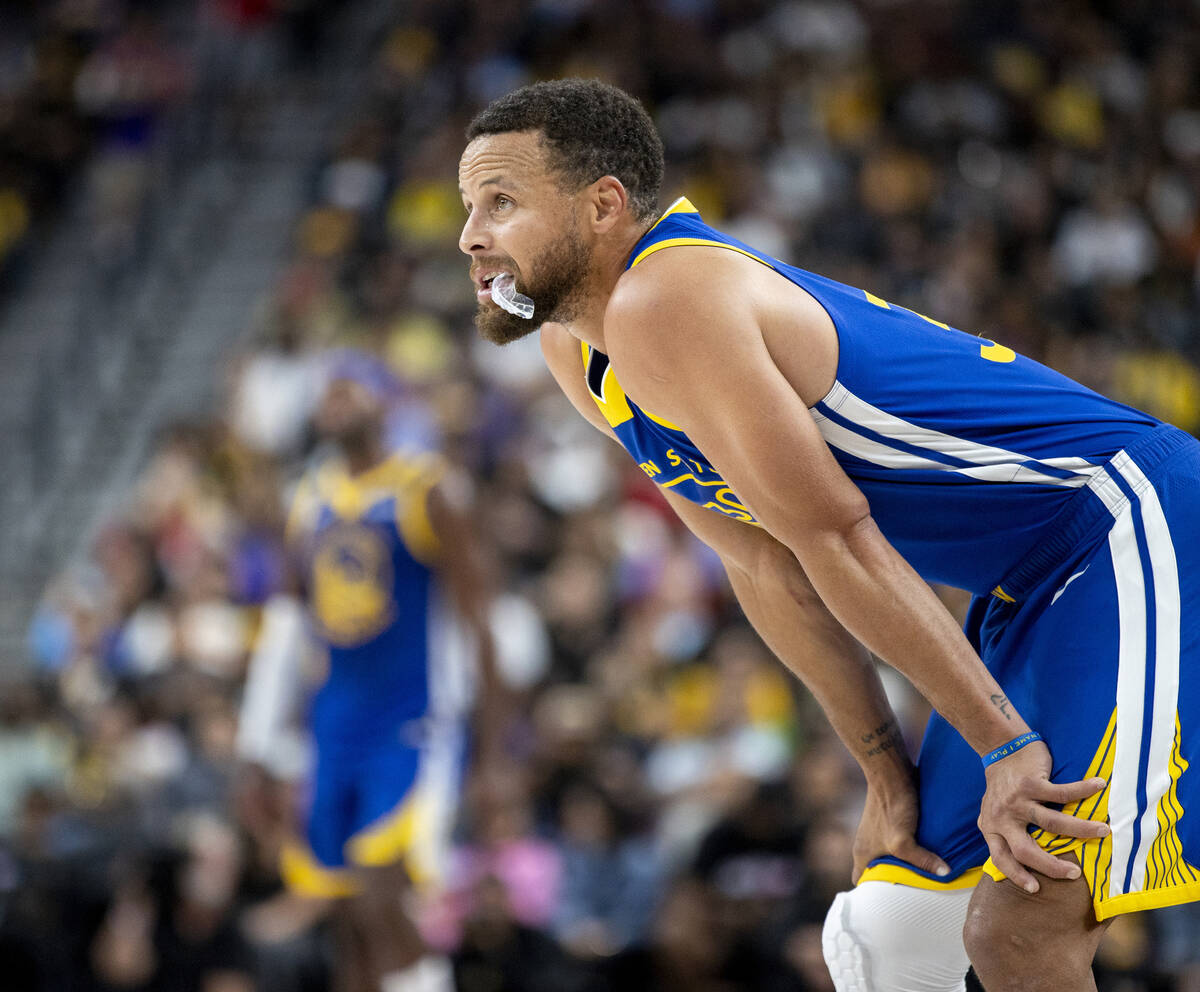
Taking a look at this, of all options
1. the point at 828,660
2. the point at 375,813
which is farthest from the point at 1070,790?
the point at 375,813

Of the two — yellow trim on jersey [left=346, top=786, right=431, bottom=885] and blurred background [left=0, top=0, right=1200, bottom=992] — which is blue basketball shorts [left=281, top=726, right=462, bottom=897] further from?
blurred background [left=0, top=0, right=1200, bottom=992]

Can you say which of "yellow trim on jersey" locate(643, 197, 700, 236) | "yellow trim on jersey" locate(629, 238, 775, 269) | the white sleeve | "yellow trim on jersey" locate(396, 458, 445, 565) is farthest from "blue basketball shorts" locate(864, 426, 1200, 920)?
the white sleeve

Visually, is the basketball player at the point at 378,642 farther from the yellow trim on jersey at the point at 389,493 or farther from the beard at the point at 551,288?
the beard at the point at 551,288

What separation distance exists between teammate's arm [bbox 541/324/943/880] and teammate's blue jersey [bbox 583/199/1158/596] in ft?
1.14

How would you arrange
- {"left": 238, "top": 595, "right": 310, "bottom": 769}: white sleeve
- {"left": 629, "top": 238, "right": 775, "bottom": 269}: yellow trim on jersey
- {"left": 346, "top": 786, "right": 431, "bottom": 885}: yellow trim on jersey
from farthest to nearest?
{"left": 238, "top": 595, "right": 310, "bottom": 769}: white sleeve, {"left": 346, "top": 786, "right": 431, "bottom": 885}: yellow trim on jersey, {"left": 629, "top": 238, "right": 775, "bottom": 269}: yellow trim on jersey

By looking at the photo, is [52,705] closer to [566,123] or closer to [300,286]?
[300,286]

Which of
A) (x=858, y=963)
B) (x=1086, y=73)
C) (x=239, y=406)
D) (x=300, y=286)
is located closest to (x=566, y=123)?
(x=858, y=963)

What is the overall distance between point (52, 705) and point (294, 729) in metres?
2.46

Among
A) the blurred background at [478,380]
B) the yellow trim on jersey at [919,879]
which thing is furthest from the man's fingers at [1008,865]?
the blurred background at [478,380]

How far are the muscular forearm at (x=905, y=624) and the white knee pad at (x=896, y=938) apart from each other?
20.4 inches

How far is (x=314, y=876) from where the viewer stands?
239 inches

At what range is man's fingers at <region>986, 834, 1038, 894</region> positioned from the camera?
8.20 ft

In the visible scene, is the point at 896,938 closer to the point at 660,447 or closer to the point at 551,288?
the point at 660,447

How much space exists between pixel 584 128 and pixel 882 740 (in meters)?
1.44
